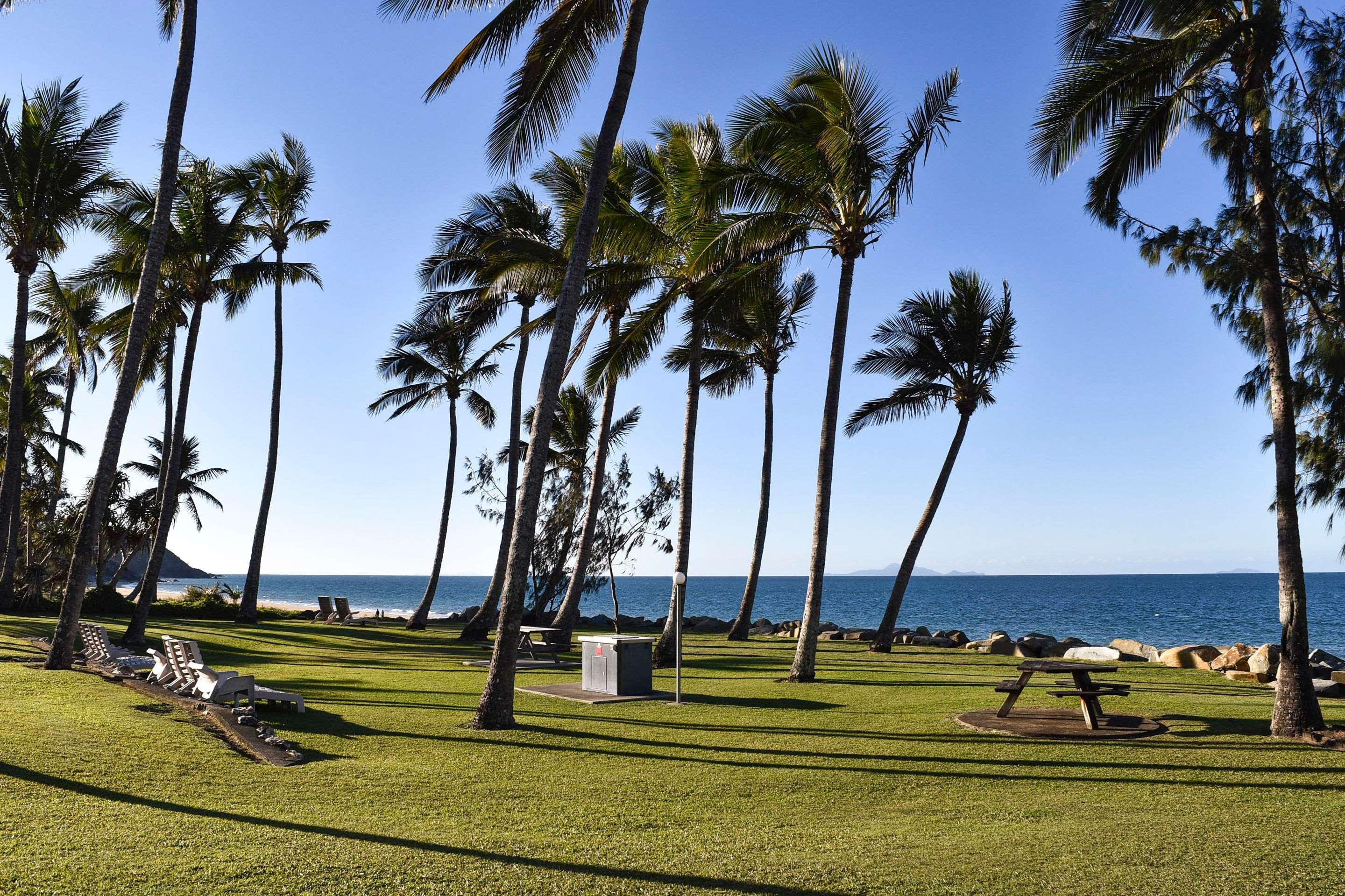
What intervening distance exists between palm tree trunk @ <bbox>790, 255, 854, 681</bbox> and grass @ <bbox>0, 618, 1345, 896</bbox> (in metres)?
2.97

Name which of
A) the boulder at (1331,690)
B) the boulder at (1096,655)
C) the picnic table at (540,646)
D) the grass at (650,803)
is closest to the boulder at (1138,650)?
the boulder at (1096,655)

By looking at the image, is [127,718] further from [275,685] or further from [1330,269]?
[1330,269]

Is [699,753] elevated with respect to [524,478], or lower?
lower

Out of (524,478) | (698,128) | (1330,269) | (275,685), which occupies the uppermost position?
(698,128)

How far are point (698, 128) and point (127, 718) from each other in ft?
45.2

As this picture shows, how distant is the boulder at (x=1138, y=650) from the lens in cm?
2066

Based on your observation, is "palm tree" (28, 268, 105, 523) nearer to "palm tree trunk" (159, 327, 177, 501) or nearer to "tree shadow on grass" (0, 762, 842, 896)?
"palm tree trunk" (159, 327, 177, 501)

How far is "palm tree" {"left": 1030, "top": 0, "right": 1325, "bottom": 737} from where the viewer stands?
9727mm

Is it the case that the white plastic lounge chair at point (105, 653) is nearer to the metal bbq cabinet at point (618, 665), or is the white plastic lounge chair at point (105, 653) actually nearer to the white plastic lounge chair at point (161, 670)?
the white plastic lounge chair at point (161, 670)

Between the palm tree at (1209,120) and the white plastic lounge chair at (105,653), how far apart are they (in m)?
13.5

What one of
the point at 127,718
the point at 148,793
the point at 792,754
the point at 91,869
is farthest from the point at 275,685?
the point at 91,869

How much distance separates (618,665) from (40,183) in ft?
46.8

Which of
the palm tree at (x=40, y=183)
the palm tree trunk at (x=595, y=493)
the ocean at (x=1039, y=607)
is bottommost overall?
the ocean at (x=1039, y=607)

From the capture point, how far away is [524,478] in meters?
10.3
